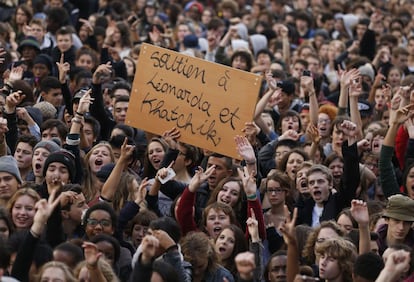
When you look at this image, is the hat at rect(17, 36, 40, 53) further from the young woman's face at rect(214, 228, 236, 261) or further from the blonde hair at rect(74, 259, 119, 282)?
the blonde hair at rect(74, 259, 119, 282)

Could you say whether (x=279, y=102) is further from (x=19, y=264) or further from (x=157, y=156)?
(x=19, y=264)

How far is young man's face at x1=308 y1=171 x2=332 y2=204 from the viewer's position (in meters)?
12.3

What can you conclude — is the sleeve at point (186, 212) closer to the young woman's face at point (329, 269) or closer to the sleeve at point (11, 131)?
the young woman's face at point (329, 269)

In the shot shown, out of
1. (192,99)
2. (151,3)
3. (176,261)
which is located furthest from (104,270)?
(151,3)

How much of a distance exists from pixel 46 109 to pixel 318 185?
3.26 meters

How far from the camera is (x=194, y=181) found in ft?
38.0

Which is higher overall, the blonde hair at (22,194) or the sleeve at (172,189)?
the sleeve at (172,189)

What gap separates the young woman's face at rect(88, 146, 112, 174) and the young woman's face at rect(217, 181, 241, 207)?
3.79ft

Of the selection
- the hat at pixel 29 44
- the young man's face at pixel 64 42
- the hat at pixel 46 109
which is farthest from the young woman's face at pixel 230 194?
the young man's face at pixel 64 42

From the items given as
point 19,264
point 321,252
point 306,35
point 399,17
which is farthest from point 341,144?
point 399,17

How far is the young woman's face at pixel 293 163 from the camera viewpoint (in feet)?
43.3

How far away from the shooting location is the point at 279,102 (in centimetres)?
1585

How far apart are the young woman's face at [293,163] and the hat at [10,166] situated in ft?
8.54

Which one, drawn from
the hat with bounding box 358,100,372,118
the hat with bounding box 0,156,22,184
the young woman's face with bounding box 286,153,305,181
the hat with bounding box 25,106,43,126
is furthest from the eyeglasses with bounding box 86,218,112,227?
the hat with bounding box 358,100,372,118
